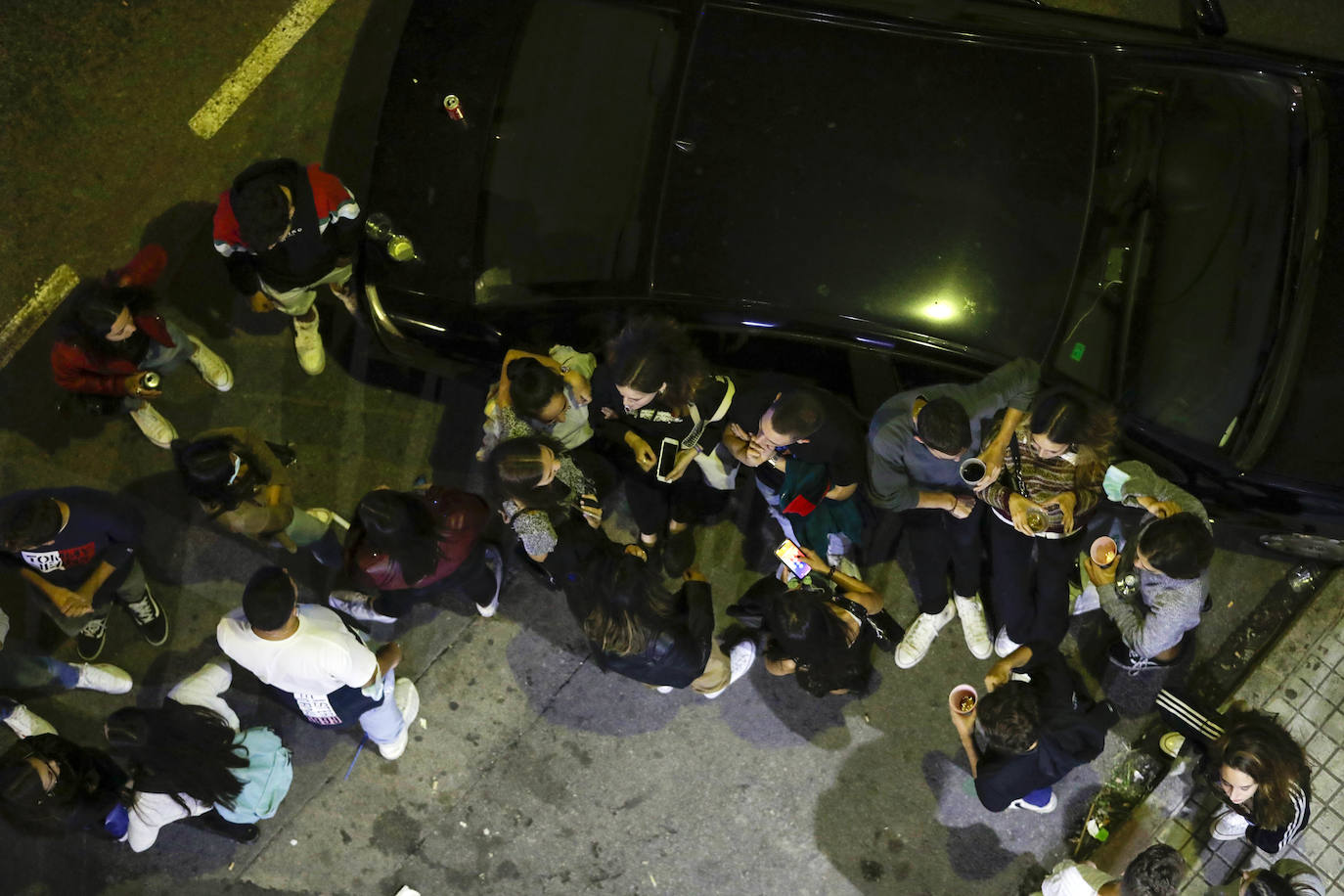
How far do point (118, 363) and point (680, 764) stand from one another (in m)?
3.38

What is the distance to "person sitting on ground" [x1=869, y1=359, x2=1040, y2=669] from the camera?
4113 millimetres

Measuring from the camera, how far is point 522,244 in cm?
434

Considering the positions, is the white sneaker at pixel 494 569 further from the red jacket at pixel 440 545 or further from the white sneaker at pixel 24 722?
the white sneaker at pixel 24 722

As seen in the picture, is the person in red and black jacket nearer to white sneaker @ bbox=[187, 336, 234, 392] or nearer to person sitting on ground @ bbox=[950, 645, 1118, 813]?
white sneaker @ bbox=[187, 336, 234, 392]

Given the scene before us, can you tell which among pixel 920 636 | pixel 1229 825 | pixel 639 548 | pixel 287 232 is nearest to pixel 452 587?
pixel 639 548

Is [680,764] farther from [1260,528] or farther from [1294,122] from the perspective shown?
[1294,122]

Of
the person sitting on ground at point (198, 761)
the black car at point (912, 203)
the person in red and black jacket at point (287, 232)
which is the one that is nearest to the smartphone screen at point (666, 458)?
the black car at point (912, 203)

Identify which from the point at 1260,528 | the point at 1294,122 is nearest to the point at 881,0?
the point at 1294,122

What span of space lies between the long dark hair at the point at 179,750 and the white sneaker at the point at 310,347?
1.90 metres

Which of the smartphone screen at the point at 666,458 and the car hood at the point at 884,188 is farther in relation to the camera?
the smartphone screen at the point at 666,458

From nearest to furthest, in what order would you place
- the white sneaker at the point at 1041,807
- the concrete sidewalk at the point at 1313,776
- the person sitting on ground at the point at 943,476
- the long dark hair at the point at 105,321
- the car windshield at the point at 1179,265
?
the person sitting on ground at the point at 943,476
the car windshield at the point at 1179,265
the long dark hair at the point at 105,321
the concrete sidewalk at the point at 1313,776
the white sneaker at the point at 1041,807

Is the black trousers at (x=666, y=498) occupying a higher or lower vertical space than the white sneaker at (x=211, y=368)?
higher

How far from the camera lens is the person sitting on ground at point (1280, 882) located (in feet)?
13.6

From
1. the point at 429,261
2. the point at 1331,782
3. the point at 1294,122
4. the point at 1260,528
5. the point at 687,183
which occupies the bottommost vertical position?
the point at 1331,782
